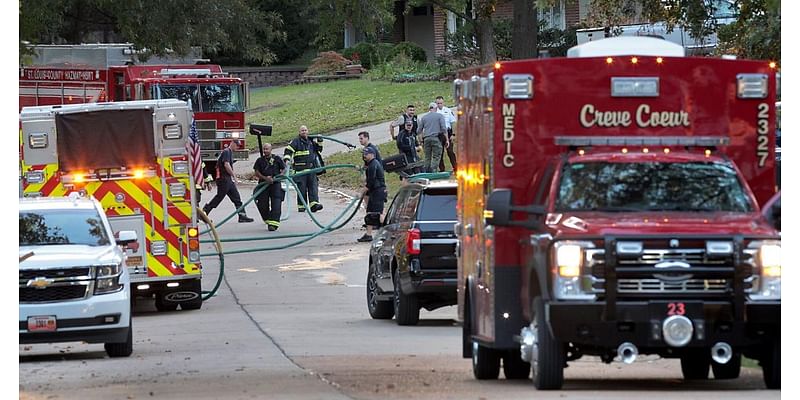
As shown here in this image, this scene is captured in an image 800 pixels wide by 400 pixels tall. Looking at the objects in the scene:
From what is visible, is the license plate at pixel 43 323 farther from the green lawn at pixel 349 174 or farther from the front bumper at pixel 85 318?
the green lawn at pixel 349 174

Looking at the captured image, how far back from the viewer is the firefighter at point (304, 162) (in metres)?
35.0

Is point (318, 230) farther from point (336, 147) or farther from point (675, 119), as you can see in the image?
point (675, 119)

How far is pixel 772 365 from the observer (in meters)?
12.6

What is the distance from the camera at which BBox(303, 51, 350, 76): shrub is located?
63281 mm

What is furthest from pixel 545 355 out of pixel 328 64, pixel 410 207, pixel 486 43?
pixel 328 64

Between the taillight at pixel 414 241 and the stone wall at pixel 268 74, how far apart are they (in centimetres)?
4997

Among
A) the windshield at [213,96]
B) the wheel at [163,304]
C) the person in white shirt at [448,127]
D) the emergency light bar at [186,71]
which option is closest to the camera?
the wheel at [163,304]

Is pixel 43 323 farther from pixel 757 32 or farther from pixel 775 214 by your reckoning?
pixel 757 32

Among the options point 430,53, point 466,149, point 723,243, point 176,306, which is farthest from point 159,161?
point 430,53

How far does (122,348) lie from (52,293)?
105cm

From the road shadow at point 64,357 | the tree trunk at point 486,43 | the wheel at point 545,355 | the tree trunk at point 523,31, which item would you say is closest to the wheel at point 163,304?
the road shadow at point 64,357

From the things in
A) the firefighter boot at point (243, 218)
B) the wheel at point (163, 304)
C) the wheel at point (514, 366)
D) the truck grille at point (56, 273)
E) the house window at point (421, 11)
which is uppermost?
the house window at point (421, 11)

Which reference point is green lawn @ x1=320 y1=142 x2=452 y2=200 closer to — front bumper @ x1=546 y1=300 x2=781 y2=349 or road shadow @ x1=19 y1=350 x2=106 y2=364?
road shadow @ x1=19 y1=350 x2=106 y2=364

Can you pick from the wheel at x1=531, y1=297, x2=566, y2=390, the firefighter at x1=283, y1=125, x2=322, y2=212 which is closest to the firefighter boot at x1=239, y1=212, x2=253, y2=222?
the firefighter at x1=283, y1=125, x2=322, y2=212
